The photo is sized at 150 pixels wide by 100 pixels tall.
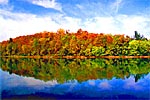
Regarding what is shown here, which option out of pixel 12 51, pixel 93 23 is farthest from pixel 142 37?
pixel 12 51

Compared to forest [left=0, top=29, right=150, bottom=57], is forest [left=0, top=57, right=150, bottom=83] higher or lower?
lower

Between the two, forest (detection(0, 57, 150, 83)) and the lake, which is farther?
forest (detection(0, 57, 150, 83))

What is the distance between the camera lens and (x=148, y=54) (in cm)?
401

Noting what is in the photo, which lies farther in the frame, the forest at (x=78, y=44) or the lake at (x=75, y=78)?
the forest at (x=78, y=44)

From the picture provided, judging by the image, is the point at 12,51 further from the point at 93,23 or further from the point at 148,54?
the point at 148,54

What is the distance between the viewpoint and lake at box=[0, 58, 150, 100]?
390cm

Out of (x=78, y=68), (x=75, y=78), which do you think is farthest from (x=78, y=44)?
(x=75, y=78)

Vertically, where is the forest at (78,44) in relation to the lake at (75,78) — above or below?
above

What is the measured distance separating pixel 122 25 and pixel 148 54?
40cm

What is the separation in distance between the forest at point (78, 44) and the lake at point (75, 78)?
8 centimetres

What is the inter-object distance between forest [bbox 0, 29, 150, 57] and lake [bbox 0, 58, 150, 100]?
0.28ft

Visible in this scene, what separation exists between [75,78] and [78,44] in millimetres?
359

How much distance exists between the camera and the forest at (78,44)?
13.2ft

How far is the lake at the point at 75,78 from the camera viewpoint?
3900 millimetres
